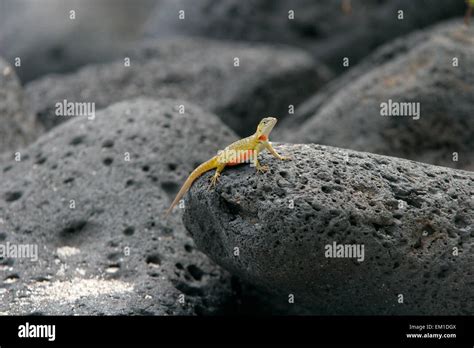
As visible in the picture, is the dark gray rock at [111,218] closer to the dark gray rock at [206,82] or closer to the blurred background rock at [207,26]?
the dark gray rock at [206,82]

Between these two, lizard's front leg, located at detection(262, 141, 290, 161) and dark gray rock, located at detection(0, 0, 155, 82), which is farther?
dark gray rock, located at detection(0, 0, 155, 82)

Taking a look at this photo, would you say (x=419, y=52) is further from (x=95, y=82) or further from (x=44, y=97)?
(x=44, y=97)

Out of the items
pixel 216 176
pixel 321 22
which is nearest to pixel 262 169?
pixel 216 176

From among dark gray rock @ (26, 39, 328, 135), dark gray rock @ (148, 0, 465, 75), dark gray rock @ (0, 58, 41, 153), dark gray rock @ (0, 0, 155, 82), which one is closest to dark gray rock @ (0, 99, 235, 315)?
dark gray rock @ (0, 58, 41, 153)

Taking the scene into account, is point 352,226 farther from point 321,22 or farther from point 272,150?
point 321,22

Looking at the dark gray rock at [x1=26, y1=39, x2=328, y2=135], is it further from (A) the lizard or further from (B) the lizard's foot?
(B) the lizard's foot
